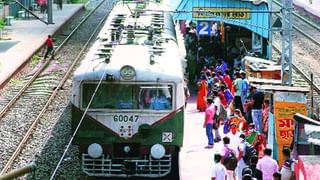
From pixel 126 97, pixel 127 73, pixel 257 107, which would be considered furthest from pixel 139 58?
pixel 257 107

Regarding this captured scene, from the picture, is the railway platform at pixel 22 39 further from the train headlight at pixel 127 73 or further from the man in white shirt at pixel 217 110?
the train headlight at pixel 127 73

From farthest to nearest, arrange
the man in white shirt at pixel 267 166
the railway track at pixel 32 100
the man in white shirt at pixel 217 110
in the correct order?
the man in white shirt at pixel 217 110 < the railway track at pixel 32 100 < the man in white shirt at pixel 267 166

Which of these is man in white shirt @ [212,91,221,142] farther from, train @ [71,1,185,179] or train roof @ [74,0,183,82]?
train @ [71,1,185,179]

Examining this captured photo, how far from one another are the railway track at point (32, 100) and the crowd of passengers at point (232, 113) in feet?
12.9

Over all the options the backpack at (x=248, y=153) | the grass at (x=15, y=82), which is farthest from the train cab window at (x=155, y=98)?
the grass at (x=15, y=82)

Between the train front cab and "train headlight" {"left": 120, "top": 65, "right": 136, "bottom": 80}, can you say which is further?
the train front cab

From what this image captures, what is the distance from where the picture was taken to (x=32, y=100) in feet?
73.7

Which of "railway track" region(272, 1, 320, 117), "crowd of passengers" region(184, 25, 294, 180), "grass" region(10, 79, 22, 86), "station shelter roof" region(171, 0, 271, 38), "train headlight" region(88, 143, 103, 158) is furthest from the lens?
"grass" region(10, 79, 22, 86)

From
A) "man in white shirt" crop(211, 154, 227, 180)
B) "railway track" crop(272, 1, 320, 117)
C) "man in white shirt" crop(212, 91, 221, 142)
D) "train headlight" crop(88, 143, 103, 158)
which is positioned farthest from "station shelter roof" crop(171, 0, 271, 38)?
"man in white shirt" crop(211, 154, 227, 180)

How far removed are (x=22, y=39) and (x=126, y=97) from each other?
2311 cm

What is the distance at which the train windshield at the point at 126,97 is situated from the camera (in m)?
13.7

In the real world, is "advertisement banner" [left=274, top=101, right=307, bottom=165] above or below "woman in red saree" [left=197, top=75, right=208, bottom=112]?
above

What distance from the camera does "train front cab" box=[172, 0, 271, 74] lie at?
76.6 ft

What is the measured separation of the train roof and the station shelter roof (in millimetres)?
6177
